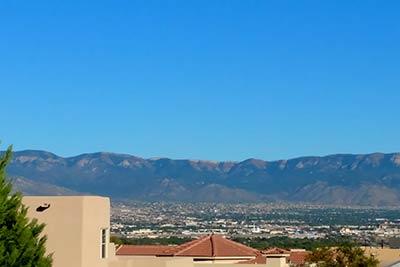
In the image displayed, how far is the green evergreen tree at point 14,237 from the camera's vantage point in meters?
25.7

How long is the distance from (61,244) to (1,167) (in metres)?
5.65

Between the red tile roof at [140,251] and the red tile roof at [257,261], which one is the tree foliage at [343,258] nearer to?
the red tile roof at [257,261]

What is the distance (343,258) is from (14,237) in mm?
27714

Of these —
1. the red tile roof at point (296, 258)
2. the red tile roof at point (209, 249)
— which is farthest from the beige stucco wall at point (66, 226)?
the red tile roof at point (296, 258)

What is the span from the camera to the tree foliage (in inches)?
1972

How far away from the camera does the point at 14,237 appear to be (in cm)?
2605

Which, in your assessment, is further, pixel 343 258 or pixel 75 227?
pixel 343 258

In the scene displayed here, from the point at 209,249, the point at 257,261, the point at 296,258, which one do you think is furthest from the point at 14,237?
the point at 296,258

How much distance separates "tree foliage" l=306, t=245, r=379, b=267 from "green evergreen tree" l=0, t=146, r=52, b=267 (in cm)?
2619

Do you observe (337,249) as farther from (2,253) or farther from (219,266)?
(2,253)

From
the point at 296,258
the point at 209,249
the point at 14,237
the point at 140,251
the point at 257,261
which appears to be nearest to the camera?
the point at 14,237

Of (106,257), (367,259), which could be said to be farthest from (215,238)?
(106,257)

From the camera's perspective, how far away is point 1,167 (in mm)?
26609

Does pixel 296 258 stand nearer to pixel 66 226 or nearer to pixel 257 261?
pixel 257 261
